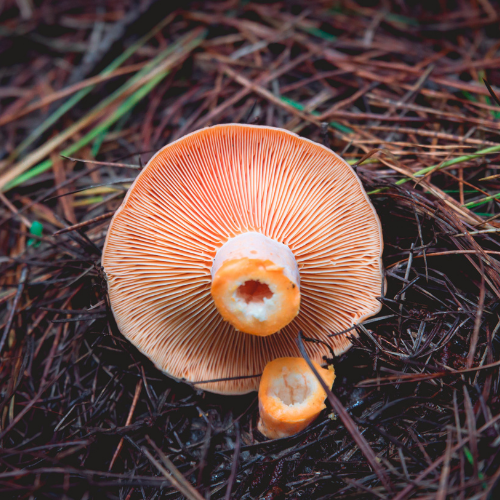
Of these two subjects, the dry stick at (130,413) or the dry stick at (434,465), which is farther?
the dry stick at (130,413)

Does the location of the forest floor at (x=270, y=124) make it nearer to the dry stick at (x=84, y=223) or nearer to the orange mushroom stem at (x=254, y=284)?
the dry stick at (x=84, y=223)

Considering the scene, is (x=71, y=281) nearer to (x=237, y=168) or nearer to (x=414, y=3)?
(x=237, y=168)

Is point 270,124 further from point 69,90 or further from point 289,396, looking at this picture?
point 289,396

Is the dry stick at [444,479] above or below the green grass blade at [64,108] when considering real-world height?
below

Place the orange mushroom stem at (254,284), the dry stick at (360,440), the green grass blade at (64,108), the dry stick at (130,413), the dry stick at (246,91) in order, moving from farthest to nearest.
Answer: the green grass blade at (64,108)
the dry stick at (246,91)
the dry stick at (130,413)
the orange mushroom stem at (254,284)
the dry stick at (360,440)

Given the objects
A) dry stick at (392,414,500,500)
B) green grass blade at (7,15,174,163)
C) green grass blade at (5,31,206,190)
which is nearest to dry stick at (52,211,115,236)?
green grass blade at (5,31,206,190)

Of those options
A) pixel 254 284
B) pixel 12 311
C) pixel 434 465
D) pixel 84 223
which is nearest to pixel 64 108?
pixel 84 223

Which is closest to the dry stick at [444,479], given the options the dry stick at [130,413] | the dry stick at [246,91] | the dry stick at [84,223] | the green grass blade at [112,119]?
the dry stick at [130,413]
